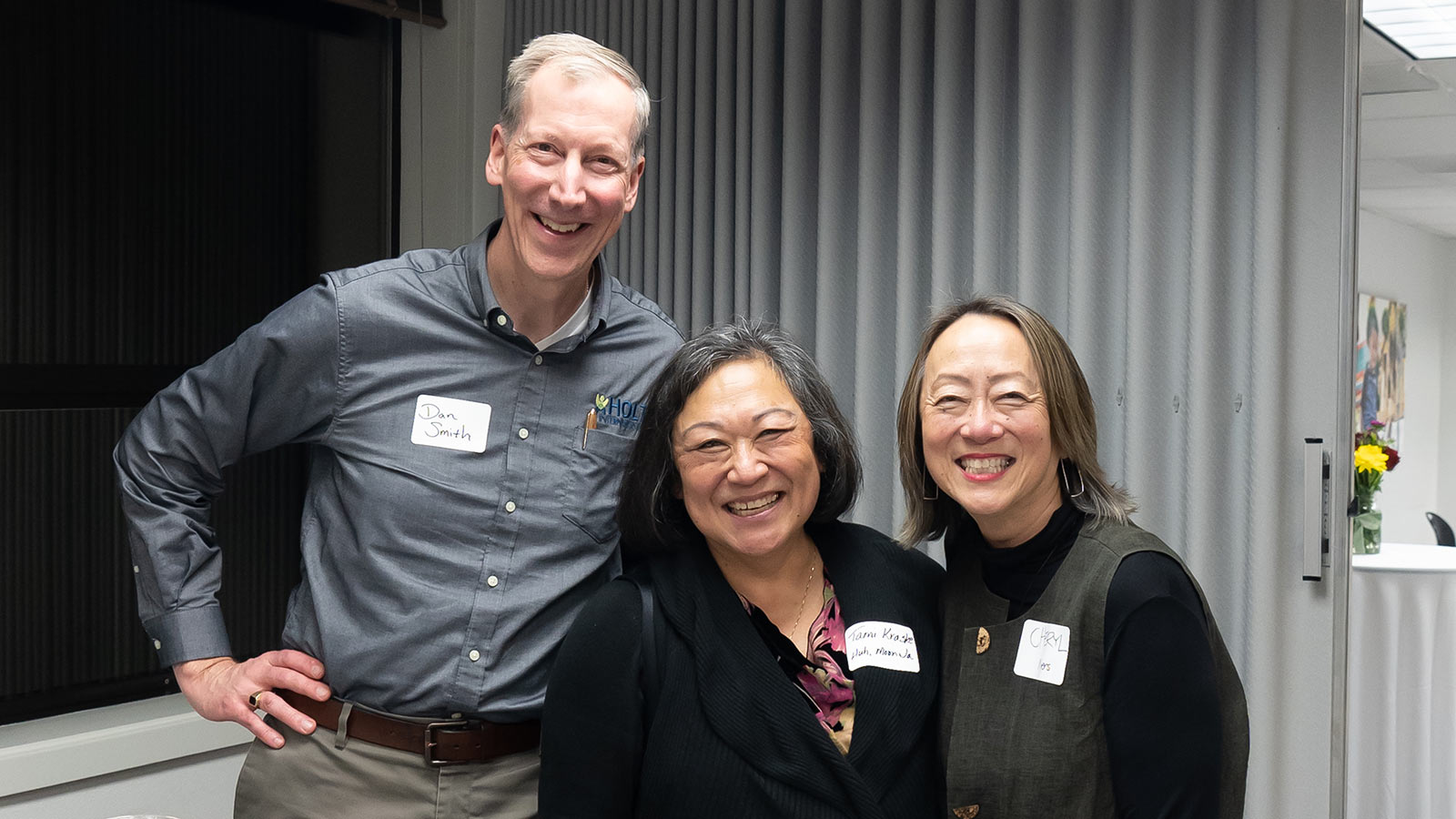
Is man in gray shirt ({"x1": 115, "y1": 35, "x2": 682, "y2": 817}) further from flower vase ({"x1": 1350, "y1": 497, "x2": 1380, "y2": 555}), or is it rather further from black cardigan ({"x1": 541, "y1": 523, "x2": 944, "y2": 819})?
flower vase ({"x1": 1350, "y1": 497, "x2": 1380, "y2": 555})

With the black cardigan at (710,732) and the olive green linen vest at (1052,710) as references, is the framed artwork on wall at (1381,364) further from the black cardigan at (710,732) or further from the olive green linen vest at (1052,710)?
the black cardigan at (710,732)


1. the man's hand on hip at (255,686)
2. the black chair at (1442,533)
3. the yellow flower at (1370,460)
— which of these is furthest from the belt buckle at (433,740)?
the black chair at (1442,533)

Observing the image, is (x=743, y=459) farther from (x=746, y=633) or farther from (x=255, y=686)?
(x=255, y=686)

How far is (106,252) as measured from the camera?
10.1ft

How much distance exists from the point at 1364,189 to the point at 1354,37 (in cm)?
741

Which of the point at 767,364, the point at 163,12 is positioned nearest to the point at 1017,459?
the point at 767,364

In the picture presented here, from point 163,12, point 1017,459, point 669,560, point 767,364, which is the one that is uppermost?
point 163,12

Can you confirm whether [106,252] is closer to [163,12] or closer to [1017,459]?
[163,12]

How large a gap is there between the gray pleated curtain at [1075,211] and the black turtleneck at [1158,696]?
1.11 metres

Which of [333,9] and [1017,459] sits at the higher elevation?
[333,9]

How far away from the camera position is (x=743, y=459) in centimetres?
162

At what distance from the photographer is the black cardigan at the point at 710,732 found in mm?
1536

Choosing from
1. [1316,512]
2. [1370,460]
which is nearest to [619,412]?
[1316,512]

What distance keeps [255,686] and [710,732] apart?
73cm
